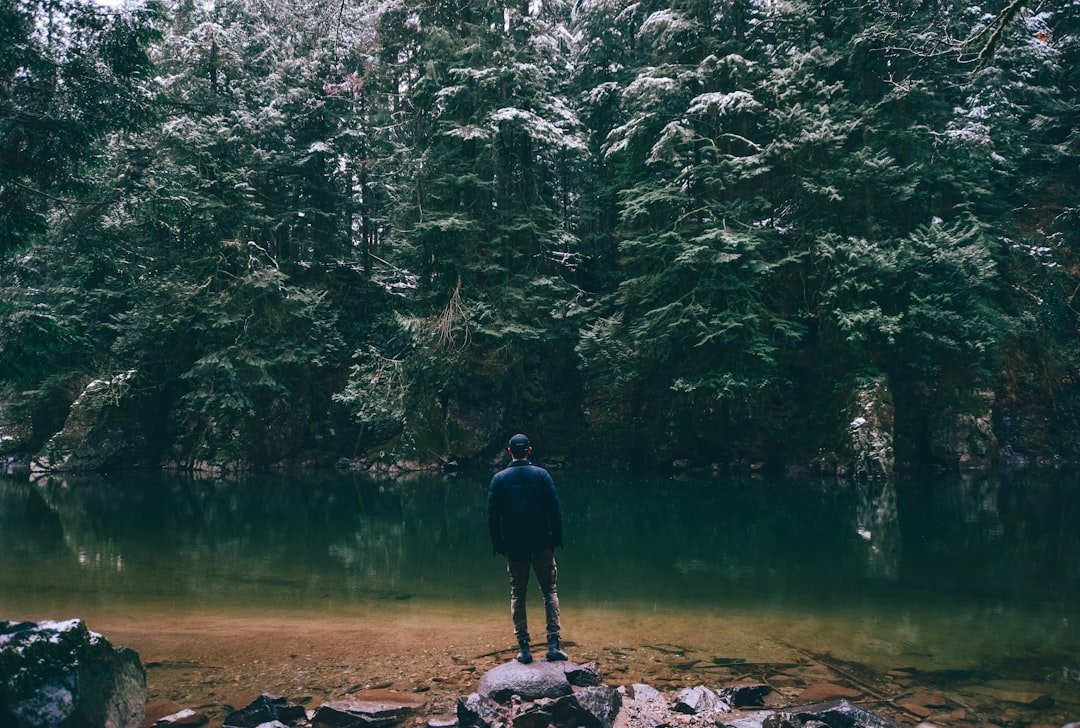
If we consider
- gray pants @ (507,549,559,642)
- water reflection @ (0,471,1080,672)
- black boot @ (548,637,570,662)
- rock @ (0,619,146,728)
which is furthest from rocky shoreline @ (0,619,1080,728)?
water reflection @ (0,471,1080,672)

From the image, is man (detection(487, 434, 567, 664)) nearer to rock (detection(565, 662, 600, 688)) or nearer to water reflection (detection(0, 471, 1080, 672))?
rock (detection(565, 662, 600, 688))

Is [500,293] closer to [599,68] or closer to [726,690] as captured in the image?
[599,68]

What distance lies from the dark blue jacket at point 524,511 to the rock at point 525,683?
0.90 meters

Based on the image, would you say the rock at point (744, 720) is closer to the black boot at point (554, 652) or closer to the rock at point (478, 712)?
the black boot at point (554, 652)

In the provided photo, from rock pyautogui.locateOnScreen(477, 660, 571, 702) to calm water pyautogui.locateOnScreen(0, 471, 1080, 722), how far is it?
6.44 feet

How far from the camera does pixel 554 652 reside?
19.3ft

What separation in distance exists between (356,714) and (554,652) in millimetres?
1707

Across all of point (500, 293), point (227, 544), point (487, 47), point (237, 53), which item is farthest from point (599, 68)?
point (227, 544)

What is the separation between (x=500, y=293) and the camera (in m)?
24.1

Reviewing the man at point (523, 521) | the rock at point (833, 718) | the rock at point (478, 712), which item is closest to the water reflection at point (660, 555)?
the rock at point (833, 718)

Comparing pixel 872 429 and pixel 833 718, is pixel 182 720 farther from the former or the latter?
pixel 872 429

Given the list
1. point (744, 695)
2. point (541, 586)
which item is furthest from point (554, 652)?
point (744, 695)

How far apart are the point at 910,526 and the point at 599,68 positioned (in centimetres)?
2061

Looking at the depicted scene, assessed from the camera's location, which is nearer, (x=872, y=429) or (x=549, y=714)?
(x=549, y=714)
